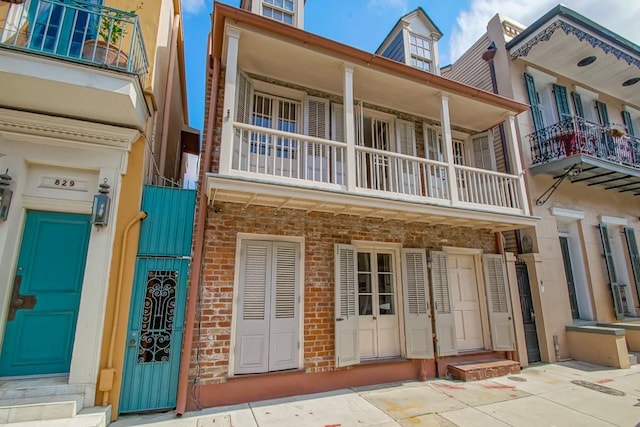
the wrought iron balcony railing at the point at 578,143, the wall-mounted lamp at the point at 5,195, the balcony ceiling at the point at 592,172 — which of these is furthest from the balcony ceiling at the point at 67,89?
the wrought iron balcony railing at the point at 578,143

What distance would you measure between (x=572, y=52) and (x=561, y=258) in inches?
232

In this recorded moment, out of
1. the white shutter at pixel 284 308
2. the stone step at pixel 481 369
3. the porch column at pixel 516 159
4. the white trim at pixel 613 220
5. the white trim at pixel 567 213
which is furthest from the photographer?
the white trim at pixel 613 220

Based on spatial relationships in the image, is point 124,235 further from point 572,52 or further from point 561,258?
point 572,52

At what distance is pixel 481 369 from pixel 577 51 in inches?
358

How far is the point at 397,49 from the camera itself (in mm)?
8227

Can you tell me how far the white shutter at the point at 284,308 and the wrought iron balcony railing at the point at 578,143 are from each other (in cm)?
718

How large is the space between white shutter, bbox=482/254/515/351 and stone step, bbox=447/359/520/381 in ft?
1.30

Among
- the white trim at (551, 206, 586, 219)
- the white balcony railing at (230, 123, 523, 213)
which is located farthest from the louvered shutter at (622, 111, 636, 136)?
the white balcony railing at (230, 123, 523, 213)

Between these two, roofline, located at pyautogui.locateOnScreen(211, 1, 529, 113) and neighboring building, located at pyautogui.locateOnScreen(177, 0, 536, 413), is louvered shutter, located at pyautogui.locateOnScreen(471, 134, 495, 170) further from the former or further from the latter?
roofline, located at pyautogui.locateOnScreen(211, 1, 529, 113)

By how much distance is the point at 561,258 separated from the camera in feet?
25.2

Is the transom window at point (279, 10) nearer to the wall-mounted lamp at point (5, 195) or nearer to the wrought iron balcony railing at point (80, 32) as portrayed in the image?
the wrought iron balcony railing at point (80, 32)

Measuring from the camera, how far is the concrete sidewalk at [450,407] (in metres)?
4.03

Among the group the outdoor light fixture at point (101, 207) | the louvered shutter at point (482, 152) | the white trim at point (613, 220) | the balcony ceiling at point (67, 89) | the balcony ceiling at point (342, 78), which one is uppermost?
the balcony ceiling at point (342, 78)

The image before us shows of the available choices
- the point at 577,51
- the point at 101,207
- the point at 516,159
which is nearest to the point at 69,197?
the point at 101,207
